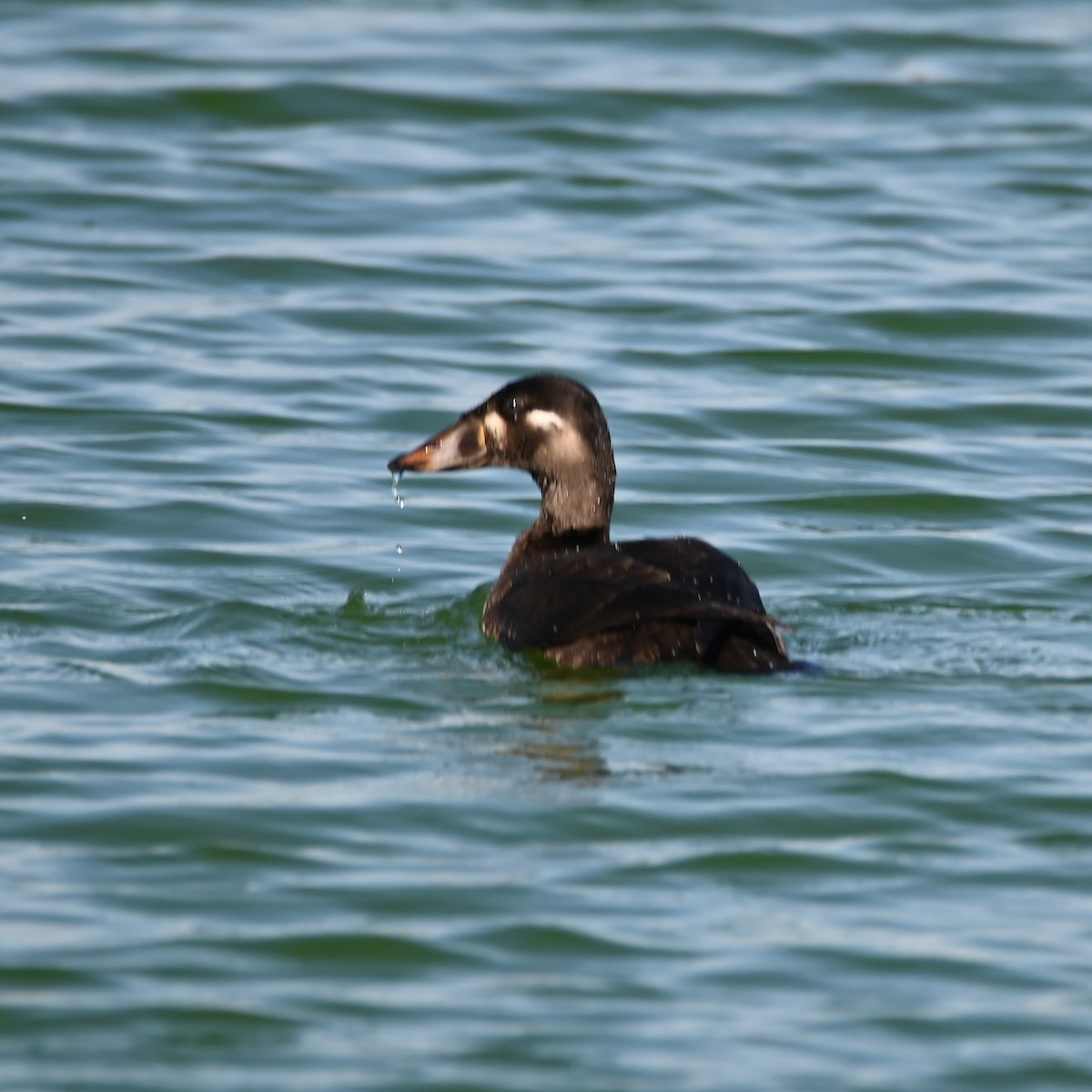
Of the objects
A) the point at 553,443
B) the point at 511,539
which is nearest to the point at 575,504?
the point at 553,443

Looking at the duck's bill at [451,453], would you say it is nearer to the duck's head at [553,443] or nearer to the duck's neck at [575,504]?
the duck's head at [553,443]

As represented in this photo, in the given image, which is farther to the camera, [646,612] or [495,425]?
[495,425]

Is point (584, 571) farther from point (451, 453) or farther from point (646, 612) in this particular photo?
point (451, 453)

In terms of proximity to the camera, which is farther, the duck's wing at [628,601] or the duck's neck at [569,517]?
the duck's neck at [569,517]

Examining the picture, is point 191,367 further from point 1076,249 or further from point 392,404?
point 1076,249

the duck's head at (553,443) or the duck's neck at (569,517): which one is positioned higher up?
the duck's head at (553,443)

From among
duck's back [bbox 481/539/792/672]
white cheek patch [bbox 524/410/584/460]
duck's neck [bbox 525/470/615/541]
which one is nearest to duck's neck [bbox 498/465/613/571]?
duck's neck [bbox 525/470/615/541]

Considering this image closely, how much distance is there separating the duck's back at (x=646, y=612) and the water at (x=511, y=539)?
0.09m

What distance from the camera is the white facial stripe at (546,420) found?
27.3 ft

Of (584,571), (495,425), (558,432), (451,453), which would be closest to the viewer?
(584,571)

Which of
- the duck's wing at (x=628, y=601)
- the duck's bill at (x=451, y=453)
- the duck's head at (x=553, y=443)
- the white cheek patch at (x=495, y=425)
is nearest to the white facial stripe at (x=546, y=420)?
the duck's head at (x=553, y=443)

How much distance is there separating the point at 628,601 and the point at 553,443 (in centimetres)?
134

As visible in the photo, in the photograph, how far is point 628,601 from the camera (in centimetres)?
716

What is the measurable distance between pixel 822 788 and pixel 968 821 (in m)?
0.41
